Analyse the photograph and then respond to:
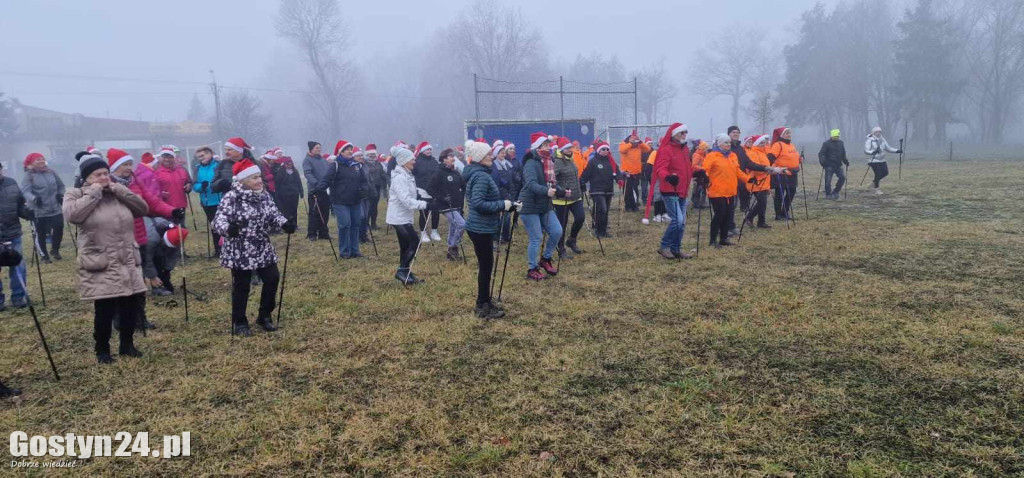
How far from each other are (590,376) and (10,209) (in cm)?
801

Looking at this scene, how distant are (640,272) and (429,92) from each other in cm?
7821

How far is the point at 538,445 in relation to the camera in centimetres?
396

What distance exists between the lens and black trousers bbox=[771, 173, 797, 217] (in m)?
12.2

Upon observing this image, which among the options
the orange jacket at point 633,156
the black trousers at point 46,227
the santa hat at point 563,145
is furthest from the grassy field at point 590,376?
the orange jacket at point 633,156

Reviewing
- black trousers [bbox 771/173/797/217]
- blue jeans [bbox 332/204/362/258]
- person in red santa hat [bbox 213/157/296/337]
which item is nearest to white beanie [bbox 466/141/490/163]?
person in red santa hat [bbox 213/157/296/337]

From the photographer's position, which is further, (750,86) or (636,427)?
(750,86)

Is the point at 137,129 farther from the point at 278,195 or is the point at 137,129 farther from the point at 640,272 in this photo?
the point at 640,272

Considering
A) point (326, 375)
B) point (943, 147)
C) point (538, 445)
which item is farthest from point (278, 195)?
point (943, 147)

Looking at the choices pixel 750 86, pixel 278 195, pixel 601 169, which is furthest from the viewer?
pixel 750 86

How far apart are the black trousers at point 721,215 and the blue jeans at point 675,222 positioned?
2.43 feet

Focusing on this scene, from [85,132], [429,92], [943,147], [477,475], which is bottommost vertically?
[477,475]

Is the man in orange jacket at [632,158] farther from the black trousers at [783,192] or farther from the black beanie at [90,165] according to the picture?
the black beanie at [90,165]

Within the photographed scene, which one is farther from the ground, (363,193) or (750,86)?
(750,86)

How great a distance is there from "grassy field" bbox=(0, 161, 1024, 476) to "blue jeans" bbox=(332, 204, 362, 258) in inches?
75.1
